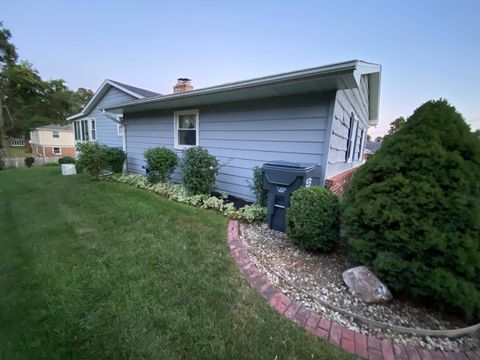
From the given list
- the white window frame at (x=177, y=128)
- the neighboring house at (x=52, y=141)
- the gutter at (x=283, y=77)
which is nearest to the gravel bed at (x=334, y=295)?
the gutter at (x=283, y=77)

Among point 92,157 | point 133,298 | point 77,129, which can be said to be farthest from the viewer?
point 77,129

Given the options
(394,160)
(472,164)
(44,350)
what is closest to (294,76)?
(394,160)

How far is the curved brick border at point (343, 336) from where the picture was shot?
1622 millimetres

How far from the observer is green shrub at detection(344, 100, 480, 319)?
1.77 m

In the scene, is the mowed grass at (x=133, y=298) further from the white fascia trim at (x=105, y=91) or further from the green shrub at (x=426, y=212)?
the white fascia trim at (x=105, y=91)

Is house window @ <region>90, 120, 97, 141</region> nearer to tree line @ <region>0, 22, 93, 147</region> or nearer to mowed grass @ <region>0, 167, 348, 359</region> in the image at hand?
mowed grass @ <region>0, 167, 348, 359</region>

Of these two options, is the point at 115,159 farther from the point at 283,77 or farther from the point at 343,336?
the point at 343,336

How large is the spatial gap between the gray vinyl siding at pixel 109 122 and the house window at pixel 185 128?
3.99m

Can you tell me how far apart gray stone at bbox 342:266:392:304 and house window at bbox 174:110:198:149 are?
523cm

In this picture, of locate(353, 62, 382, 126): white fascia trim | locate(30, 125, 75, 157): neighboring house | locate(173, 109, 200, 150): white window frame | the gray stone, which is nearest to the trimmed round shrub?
the gray stone

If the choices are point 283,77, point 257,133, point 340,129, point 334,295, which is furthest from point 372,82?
point 334,295

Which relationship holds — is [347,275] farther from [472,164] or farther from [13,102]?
[13,102]

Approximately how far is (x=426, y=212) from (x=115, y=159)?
9061 millimetres

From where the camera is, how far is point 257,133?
16.2ft
